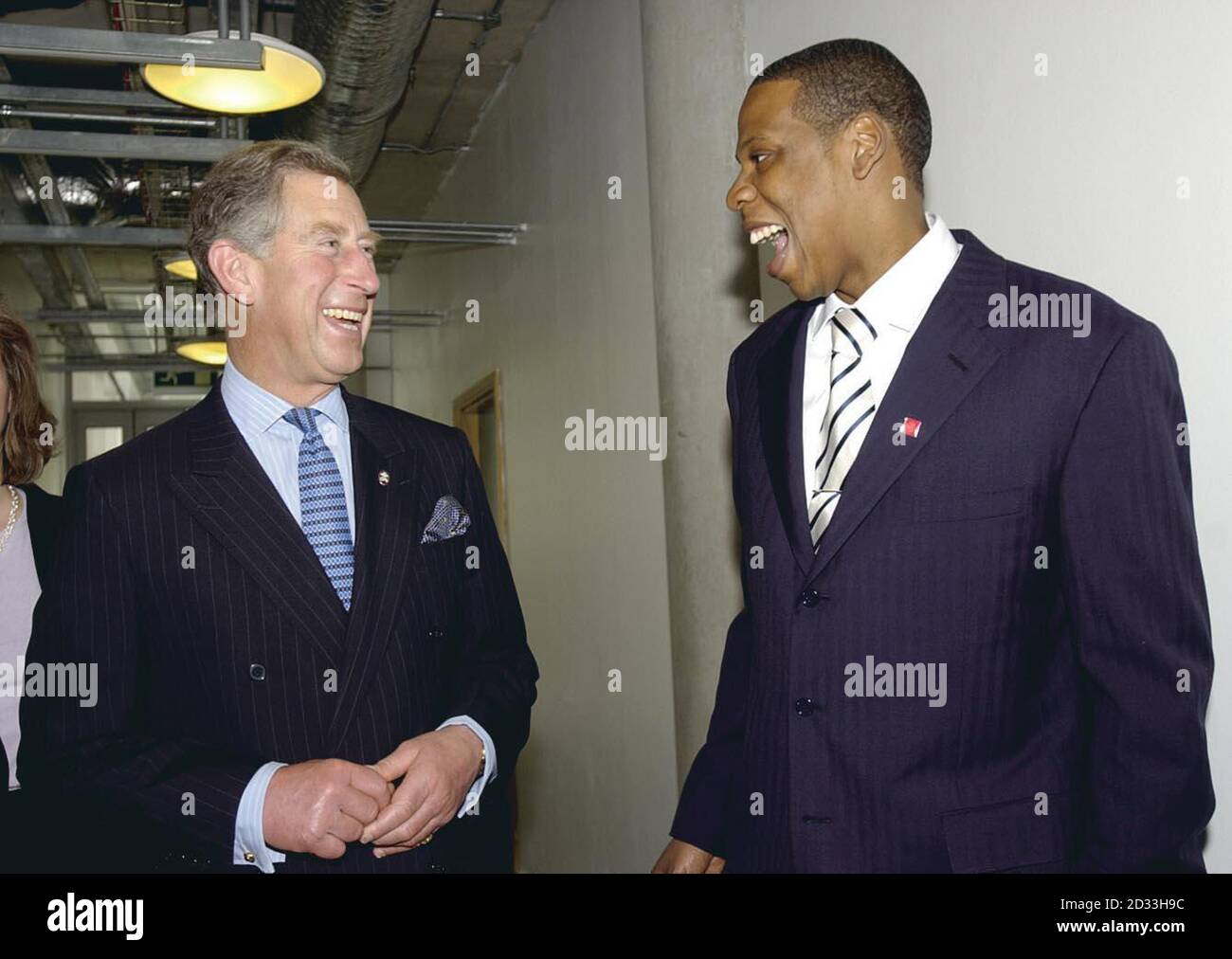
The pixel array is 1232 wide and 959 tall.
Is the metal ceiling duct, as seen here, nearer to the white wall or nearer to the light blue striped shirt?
the white wall

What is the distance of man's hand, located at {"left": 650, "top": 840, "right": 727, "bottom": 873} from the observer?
73.1 inches

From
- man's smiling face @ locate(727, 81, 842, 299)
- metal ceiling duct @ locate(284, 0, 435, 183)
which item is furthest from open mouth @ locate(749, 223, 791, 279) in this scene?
metal ceiling duct @ locate(284, 0, 435, 183)

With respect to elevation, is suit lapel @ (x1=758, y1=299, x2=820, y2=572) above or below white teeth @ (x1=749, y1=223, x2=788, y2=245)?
below

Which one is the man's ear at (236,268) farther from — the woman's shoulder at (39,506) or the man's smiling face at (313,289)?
the woman's shoulder at (39,506)

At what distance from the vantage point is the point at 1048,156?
2309mm

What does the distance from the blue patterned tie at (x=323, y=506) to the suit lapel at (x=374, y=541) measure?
0.07 ft

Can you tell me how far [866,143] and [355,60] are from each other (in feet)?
12.1

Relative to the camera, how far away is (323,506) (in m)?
1.78

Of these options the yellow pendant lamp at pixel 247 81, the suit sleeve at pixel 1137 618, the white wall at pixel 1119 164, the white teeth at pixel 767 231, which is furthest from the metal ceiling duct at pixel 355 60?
the suit sleeve at pixel 1137 618
